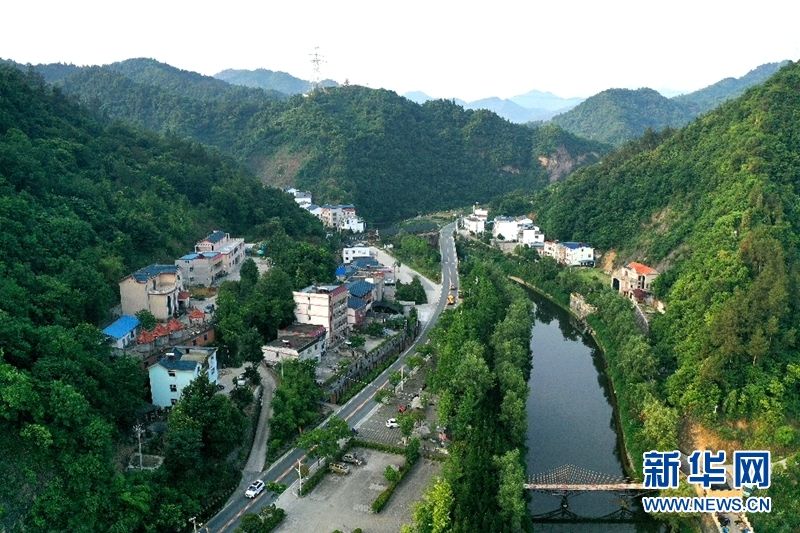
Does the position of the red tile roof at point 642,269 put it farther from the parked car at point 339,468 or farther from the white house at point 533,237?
the parked car at point 339,468

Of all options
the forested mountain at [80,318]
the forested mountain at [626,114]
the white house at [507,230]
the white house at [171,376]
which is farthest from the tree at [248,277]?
the forested mountain at [626,114]

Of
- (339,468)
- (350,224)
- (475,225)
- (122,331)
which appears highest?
(350,224)

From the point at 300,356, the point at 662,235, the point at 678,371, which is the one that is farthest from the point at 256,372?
the point at 662,235

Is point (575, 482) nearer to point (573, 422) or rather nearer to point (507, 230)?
point (573, 422)

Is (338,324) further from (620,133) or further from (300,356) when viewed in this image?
(620,133)

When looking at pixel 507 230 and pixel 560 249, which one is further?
pixel 507 230

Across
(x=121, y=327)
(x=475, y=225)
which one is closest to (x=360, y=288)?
(x=121, y=327)

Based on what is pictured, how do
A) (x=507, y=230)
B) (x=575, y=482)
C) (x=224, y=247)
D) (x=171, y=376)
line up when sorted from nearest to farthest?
1. (x=575, y=482)
2. (x=171, y=376)
3. (x=224, y=247)
4. (x=507, y=230)
